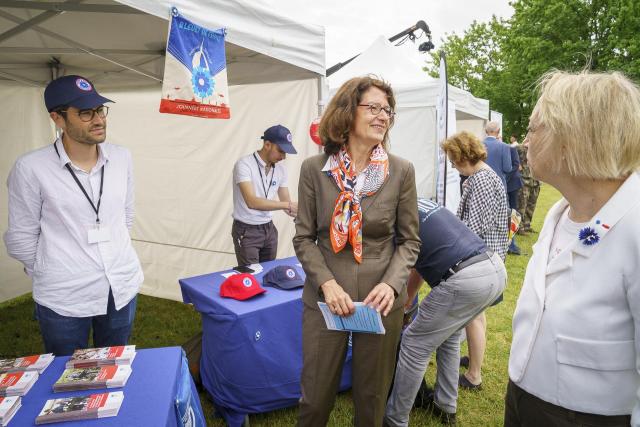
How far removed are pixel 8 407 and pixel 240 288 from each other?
1.17 meters

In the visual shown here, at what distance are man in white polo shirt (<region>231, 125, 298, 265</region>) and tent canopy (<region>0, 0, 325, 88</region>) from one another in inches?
24.6

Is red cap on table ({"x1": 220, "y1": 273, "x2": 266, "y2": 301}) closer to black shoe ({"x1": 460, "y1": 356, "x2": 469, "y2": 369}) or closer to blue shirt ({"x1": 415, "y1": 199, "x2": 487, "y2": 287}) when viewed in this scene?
blue shirt ({"x1": 415, "y1": 199, "x2": 487, "y2": 287})

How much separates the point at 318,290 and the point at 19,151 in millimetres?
4243

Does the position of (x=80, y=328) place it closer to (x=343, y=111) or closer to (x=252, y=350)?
(x=252, y=350)

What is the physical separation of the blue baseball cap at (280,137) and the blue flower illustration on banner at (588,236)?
239cm

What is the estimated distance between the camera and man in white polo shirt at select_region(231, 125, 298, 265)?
123 inches

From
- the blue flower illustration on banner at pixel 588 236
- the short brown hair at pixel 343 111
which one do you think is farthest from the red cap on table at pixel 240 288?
the blue flower illustration on banner at pixel 588 236

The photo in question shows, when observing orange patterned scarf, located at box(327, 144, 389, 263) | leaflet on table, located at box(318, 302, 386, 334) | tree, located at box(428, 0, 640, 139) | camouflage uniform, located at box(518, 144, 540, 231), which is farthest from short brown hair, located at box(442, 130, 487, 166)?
tree, located at box(428, 0, 640, 139)

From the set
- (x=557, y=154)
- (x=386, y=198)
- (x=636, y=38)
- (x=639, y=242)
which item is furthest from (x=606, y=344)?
(x=636, y=38)

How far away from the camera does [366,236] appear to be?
1582 millimetres

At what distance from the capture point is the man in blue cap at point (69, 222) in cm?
173

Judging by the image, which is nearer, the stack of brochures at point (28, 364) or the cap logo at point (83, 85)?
the stack of brochures at point (28, 364)

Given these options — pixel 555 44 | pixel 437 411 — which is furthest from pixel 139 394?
pixel 555 44

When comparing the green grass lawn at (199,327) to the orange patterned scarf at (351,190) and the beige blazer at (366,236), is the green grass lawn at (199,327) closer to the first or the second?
the beige blazer at (366,236)
